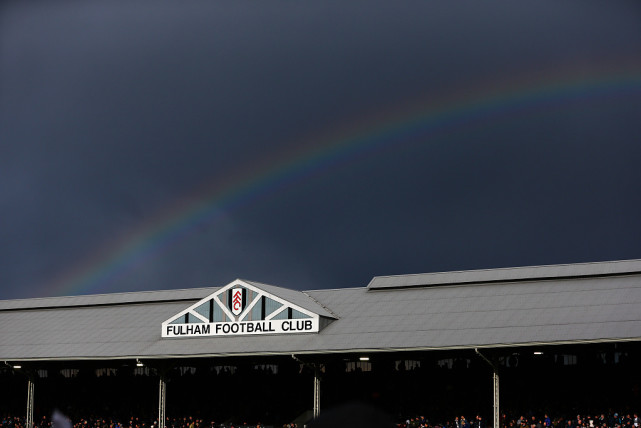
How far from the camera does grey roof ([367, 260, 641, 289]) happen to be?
4322cm

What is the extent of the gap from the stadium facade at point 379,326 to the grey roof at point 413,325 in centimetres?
6

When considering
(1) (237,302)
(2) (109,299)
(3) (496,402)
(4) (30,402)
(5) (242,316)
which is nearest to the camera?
(3) (496,402)

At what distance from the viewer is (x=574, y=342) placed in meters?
33.4

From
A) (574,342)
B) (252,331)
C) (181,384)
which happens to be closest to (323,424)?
(574,342)

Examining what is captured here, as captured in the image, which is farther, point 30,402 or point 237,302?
point 30,402

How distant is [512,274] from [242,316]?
580 inches

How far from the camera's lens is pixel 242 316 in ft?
143

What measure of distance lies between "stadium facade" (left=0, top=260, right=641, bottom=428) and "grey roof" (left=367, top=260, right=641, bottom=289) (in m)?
0.06

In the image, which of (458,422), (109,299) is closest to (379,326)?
(458,422)

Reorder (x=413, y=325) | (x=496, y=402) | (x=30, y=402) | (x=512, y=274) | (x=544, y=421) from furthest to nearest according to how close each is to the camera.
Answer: (x=30, y=402) → (x=512, y=274) → (x=413, y=325) → (x=544, y=421) → (x=496, y=402)

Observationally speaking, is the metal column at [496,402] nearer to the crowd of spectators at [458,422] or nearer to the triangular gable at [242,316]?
the crowd of spectators at [458,422]

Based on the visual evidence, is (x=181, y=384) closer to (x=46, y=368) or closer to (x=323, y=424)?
(x=46, y=368)

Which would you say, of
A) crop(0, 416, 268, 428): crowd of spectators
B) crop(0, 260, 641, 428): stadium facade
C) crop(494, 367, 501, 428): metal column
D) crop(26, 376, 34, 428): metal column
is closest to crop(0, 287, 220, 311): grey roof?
crop(0, 260, 641, 428): stadium facade

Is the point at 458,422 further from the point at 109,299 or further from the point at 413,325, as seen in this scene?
the point at 109,299
